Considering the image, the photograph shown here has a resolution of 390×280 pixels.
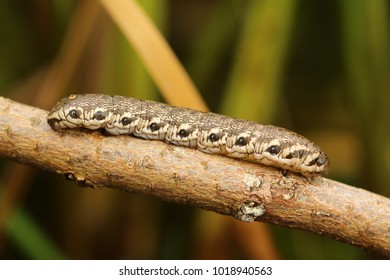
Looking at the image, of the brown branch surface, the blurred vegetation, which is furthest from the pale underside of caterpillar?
the blurred vegetation

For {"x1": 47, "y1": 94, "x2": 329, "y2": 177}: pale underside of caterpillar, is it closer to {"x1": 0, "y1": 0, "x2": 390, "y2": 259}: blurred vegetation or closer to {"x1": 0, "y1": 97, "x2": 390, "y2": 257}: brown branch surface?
{"x1": 0, "y1": 97, "x2": 390, "y2": 257}: brown branch surface

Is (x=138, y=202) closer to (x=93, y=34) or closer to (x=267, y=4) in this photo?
(x=93, y=34)

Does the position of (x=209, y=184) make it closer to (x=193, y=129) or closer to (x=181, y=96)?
(x=193, y=129)

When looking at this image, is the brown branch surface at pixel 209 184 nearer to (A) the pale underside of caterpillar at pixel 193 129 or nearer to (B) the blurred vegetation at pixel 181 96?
(A) the pale underside of caterpillar at pixel 193 129

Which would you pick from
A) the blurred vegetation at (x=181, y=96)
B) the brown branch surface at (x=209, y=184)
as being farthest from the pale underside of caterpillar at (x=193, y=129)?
the blurred vegetation at (x=181, y=96)

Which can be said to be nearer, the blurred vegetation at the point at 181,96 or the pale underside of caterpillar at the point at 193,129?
the pale underside of caterpillar at the point at 193,129
